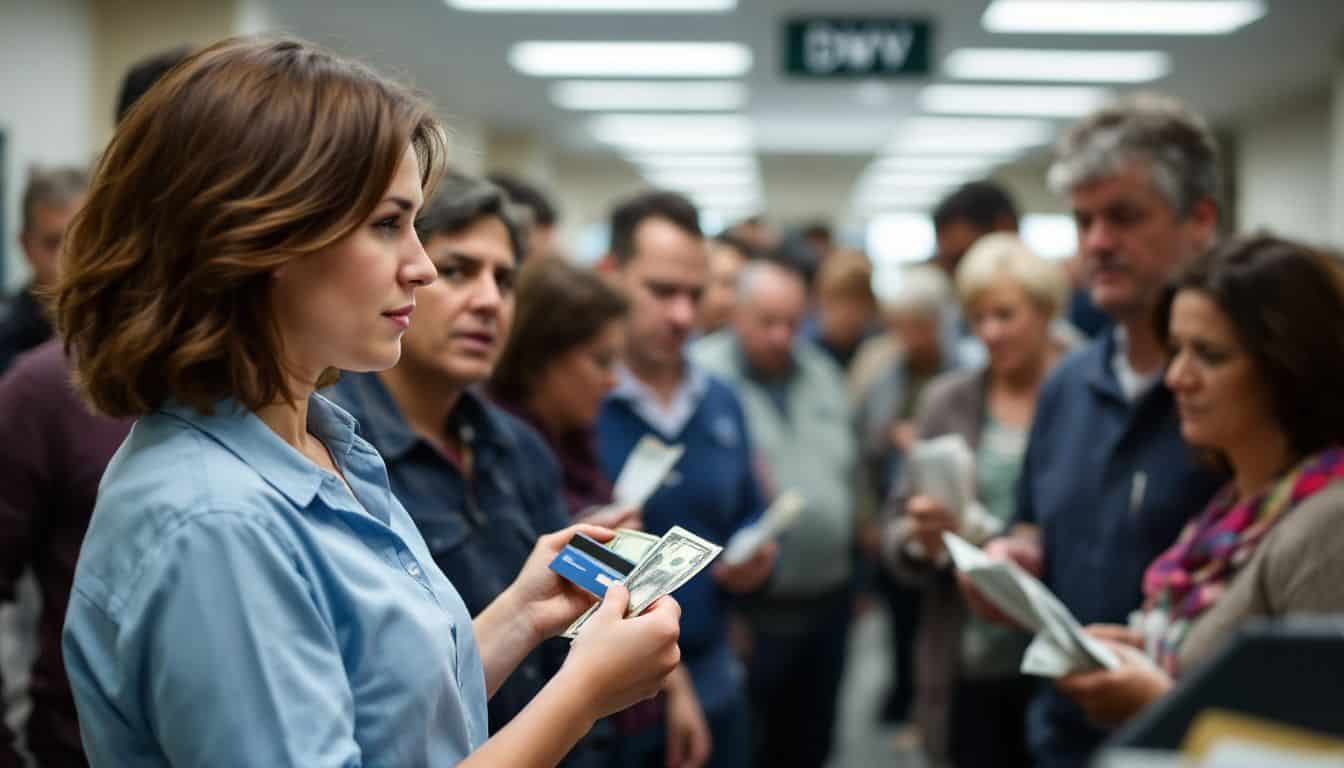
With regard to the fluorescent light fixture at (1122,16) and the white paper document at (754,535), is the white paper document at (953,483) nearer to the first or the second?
the white paper document at (754,535)

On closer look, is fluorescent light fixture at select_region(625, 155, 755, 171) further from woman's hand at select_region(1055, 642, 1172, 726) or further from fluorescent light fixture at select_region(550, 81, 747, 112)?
woman's hand at select_region(1055, 642, 1172, 726)

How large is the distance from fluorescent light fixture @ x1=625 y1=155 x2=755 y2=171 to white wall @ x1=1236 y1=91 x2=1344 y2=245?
243 inches

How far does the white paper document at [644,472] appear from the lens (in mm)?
2504

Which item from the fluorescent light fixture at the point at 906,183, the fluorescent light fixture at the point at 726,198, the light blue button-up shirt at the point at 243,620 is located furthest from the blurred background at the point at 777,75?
the fluorescent light fixture at the point at 726,198

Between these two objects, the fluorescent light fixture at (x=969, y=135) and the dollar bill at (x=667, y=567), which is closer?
the dollar bill at (x=667, y=567)

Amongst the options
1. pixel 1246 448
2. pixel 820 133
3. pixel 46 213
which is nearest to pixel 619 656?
pixel 1246 448

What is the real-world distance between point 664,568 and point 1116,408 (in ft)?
4.82

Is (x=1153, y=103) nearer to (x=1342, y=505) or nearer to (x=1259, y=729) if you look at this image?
(x=1342, y=505)

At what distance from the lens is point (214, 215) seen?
1.06 meters

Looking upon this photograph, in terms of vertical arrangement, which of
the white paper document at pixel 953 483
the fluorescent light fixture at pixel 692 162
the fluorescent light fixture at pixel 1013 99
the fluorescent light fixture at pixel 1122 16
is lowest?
the white paper document at pixel 953 483

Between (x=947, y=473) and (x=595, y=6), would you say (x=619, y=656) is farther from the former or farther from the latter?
(x=595, y=6)

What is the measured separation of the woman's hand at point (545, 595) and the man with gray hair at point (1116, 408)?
1325 millimetres

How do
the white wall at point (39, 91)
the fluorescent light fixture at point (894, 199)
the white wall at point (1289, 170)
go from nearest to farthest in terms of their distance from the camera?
the white wall at point (39, 91) → the white wall at point (1289, 170) → the fluorescent light fixture at point (894, 199)

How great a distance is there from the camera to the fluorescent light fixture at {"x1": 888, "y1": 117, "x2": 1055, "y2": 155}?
12.8m
